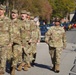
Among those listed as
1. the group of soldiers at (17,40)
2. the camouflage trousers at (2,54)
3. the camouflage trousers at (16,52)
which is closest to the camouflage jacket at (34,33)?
the group of soldiers at (17,40)

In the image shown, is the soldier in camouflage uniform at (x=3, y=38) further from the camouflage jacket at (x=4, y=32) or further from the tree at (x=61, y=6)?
the tree at (x=61, y=6)

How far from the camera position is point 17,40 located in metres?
9.27

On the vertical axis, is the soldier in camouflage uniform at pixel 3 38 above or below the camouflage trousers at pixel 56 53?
above

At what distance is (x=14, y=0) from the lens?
40.4 metres

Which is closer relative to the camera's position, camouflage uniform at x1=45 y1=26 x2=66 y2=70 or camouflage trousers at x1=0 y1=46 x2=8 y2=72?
camouflage trousers at x1=0 y1=46 x2=8 y2=72

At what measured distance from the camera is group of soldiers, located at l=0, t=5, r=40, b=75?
843cm

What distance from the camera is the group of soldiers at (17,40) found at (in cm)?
843

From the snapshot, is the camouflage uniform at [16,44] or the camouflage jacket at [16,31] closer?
the camouflage jacket at [16,31]

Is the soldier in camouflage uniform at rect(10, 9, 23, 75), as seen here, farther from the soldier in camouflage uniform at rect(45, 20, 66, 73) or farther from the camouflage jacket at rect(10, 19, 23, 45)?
the soldier in camouflage uniform at rect(45, 20, 66, 73)

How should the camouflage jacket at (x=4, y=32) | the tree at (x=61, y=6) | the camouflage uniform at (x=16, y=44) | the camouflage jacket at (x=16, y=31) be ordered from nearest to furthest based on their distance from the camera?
the camouflage jacket at (x=4, y=32)
the camouflage jacket at (x=16, y=31)
the camouflage uniform at (x=16, y=44)
the tree at (x=61, y=6)

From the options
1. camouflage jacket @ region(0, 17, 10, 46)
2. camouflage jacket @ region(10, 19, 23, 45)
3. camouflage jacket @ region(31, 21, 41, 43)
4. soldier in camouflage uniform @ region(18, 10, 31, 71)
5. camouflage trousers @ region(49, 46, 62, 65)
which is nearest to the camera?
camouflage jacket @ region(0, 17, 10, 46)

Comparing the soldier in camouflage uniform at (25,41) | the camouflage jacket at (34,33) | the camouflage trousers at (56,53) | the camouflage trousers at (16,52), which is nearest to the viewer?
the camouflage trousers at (16,52)

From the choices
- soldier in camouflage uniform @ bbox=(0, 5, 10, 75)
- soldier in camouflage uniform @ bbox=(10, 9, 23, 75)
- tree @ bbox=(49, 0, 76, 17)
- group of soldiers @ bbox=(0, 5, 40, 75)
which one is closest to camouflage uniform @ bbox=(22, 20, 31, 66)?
group of soldiers @ bbox=(0, 5, 40, 75)

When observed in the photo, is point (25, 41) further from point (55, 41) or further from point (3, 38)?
point (3, 38)
